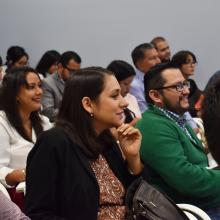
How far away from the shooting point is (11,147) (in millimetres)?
2832

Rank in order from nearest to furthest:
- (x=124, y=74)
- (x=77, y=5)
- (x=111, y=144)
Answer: (x=111, y=144) < (x=124, y=74) < (x=77, y=5)

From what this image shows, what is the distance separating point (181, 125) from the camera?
2.59m

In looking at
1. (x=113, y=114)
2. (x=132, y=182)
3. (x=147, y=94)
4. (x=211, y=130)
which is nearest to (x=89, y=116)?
(x=113, y=114)

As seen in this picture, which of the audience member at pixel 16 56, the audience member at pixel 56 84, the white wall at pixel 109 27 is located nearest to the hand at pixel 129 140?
the audience member at pixel 56 84

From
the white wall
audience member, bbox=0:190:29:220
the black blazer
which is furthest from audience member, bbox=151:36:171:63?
audience member, bbox=0:190:29:220

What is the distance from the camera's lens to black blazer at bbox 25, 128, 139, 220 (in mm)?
1906

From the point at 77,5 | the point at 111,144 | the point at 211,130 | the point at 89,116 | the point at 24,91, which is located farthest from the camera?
the point at 77,5

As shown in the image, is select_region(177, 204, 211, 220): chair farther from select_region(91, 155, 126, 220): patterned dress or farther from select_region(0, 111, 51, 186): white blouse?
select_region(0, 111, 51, 186): white blouse

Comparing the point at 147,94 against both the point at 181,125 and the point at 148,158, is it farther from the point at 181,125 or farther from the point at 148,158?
the point at 148,158

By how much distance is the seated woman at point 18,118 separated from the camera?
9.17 feet

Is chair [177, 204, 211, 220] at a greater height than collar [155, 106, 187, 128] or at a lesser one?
lesser

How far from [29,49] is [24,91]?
11.1ft

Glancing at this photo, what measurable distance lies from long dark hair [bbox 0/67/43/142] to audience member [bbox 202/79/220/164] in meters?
1.79

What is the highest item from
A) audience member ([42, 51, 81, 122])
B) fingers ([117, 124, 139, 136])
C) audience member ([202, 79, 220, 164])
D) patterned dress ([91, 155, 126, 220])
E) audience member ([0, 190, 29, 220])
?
audience member ([202, 79, 220, 164])
